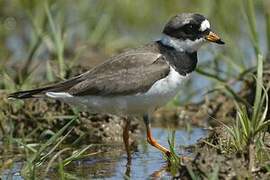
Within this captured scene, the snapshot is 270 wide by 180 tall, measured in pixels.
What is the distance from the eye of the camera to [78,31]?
11.3 metres

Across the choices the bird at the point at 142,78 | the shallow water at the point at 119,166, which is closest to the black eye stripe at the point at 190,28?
the bird at the point at 142,78

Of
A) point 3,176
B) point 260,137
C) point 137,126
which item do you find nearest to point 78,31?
point 137,126

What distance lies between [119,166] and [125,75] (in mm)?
761

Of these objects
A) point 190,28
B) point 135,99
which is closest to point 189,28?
point 190,28

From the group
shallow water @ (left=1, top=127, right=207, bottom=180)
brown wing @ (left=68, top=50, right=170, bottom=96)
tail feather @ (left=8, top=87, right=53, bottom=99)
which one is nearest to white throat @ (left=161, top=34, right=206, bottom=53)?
brown wing @ (left=68, top=50, right=170, bottom=96)

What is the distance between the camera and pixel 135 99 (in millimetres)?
6688

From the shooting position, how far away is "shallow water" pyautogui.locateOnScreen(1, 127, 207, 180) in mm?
6240

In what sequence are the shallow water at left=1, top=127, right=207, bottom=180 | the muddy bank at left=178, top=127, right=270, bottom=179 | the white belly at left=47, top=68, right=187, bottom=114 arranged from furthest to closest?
the white belly at left=47, top=68, right=187, bottom=114, the shallow water at left=1, top=127, right=207, bottom=180, the muddy bank at left=178, top=127, right=270, bottom=179

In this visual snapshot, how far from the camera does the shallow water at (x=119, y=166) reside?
624cm

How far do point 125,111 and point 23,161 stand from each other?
3.09ft

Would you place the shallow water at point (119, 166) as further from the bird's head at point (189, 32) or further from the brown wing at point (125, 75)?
the bird's head at point (189, 32)

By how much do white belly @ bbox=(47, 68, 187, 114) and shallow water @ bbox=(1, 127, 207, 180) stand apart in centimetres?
29

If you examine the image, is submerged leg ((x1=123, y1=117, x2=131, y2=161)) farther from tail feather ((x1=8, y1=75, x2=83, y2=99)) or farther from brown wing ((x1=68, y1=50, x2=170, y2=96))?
tail feather ((x1=8, y1=75, x2=83, y2=99))

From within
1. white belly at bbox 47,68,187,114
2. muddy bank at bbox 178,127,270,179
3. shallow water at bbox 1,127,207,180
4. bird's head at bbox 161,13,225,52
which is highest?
bird's head at bbox 161,13,225,52
